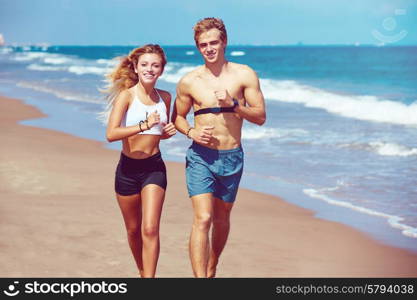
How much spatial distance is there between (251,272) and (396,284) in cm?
137

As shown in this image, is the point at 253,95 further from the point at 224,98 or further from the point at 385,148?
the point at 385,148

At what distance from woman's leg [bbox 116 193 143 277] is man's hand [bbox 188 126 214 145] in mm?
636

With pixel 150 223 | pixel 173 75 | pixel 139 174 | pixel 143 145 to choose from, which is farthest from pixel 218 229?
pixel 173 75

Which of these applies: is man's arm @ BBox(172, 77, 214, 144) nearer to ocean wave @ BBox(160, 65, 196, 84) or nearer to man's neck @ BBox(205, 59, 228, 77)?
man's neck @ BBox(205, 59, 228, 77)

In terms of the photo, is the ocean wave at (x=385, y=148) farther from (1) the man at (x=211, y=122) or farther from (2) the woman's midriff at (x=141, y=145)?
(2) the woman's midriff at (x=141, y=145)

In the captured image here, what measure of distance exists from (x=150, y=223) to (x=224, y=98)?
1091 mm

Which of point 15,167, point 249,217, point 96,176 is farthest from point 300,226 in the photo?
point 15,167

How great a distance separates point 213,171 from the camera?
16.6ft

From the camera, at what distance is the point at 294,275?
5770 millimetres

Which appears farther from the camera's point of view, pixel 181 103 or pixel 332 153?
pixel 332 153

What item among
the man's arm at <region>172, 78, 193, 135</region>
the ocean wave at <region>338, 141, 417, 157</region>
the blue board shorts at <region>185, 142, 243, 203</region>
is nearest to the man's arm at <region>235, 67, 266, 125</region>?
the blue board shorts at <region>185, 142, 243, 203</region>

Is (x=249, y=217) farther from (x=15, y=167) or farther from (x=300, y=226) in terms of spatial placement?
(x=15, y=167)

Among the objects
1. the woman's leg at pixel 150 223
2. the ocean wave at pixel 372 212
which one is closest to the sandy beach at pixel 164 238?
the ocean wave at pixel 372 212

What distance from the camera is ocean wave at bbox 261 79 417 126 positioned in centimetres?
1844
